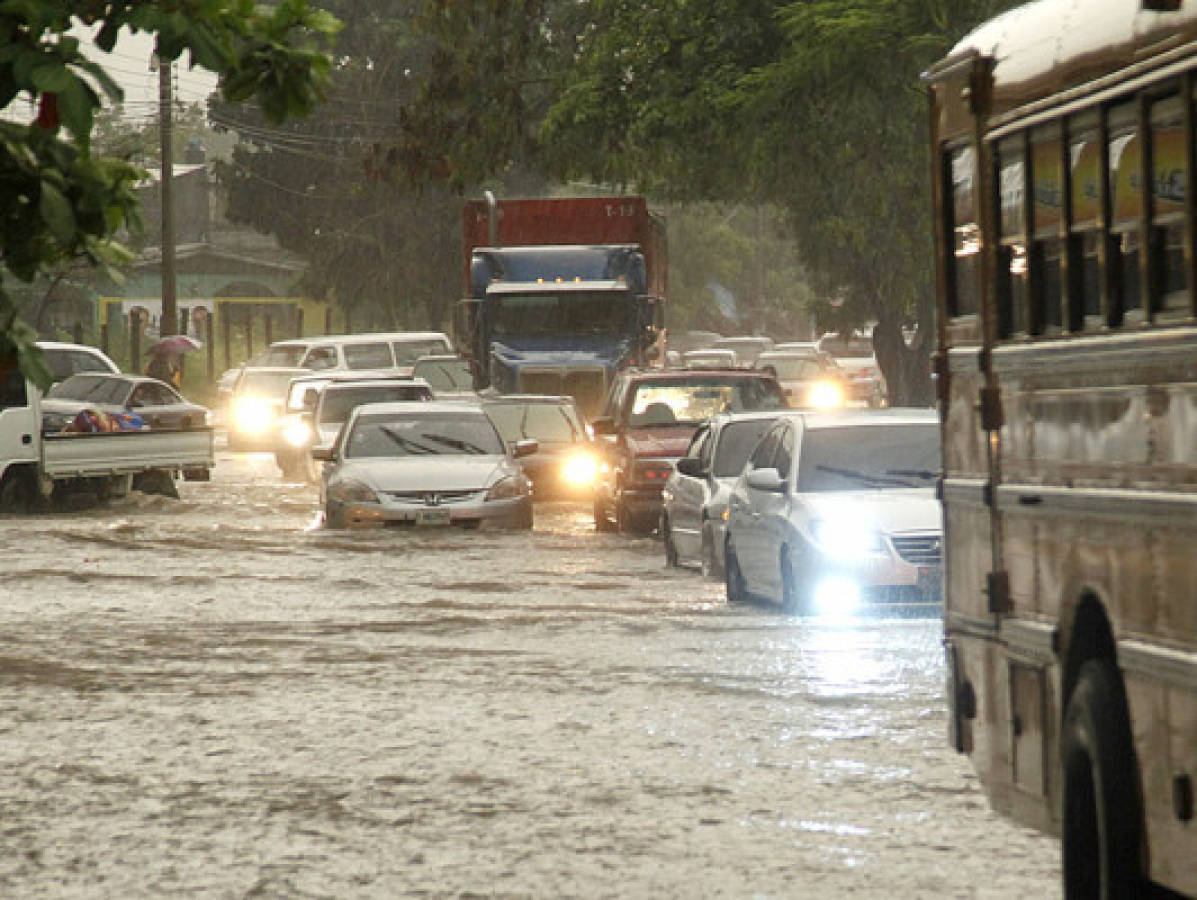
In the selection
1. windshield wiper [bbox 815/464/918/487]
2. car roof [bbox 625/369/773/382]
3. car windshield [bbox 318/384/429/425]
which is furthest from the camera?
car windshield [bbox 318/384/429/425]

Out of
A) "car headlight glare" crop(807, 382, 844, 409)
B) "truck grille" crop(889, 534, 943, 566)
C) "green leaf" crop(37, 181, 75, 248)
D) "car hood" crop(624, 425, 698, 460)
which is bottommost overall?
"truck grille" crop(889, 534, 943, 566)

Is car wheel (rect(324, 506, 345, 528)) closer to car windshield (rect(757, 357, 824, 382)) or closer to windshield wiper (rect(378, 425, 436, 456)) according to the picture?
windshield wiper (rect(378, 425, 436, 456))

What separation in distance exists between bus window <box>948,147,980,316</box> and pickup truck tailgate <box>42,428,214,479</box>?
23.8 m

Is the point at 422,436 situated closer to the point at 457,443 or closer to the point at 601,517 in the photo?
the point at 457,443

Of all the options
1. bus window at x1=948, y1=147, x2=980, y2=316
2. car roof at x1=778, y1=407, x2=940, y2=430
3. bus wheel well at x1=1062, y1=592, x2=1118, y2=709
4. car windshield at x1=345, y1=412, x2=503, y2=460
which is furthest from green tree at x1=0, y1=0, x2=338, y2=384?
car windshield at x1=345, y1=412, x2=503, y2=460

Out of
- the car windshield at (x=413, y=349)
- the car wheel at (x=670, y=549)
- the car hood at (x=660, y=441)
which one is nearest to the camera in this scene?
the car wheel at (x=670, y=549)

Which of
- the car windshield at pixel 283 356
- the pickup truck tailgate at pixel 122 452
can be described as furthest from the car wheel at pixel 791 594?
the car windshield at pixel 283 356

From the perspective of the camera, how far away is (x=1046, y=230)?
28.1 ft

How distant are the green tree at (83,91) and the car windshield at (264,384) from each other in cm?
4337

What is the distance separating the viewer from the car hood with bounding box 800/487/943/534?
60.5ft

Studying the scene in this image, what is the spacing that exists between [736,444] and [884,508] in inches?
219

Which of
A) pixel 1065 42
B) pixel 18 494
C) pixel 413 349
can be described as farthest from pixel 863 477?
pixel 413 349

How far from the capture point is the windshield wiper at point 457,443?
2878 centimetres

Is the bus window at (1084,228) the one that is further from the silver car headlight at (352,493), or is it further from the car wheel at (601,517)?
the car wheel at (601,517)
